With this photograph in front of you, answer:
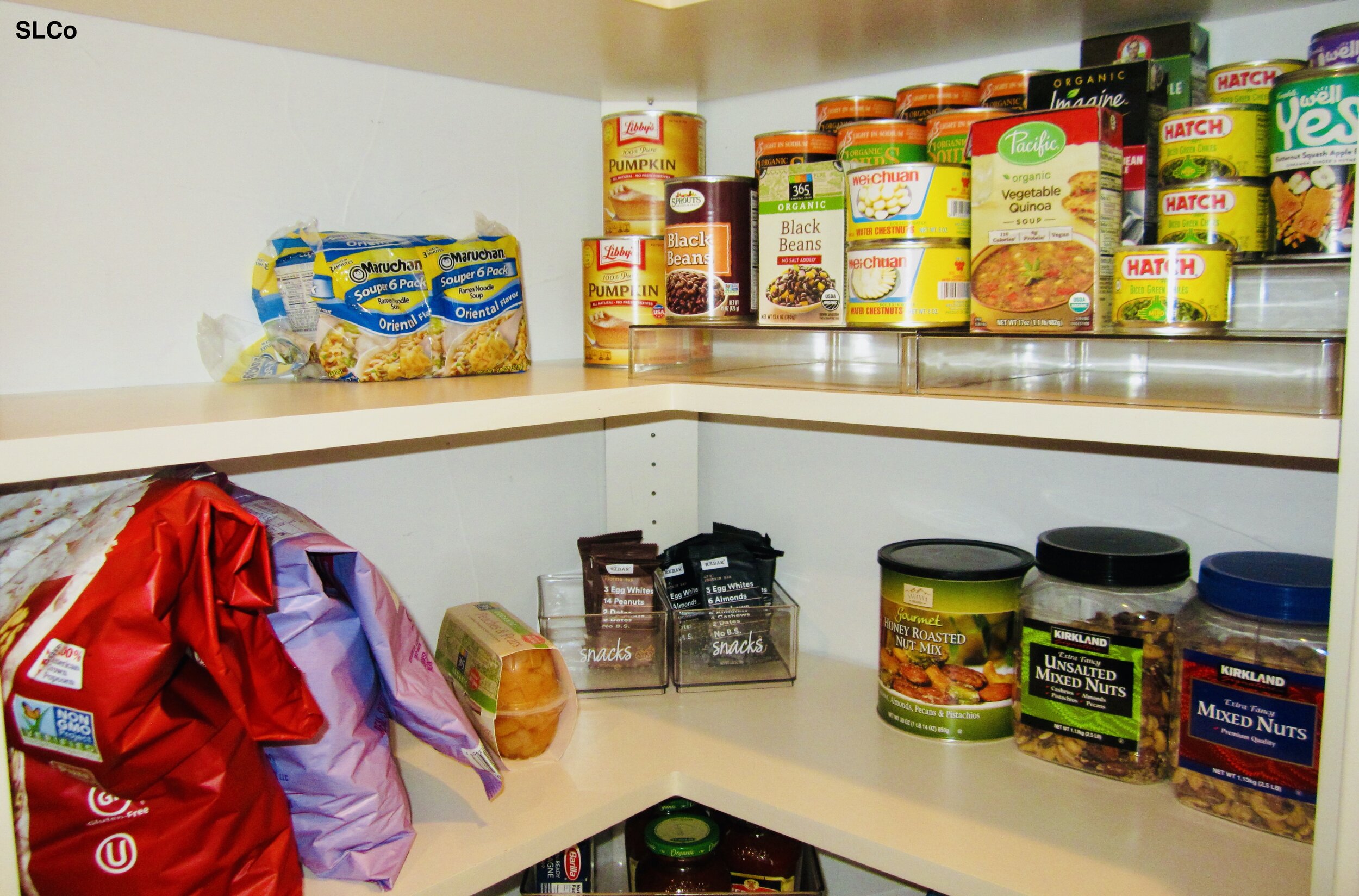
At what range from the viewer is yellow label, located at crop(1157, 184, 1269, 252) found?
77 centimetres

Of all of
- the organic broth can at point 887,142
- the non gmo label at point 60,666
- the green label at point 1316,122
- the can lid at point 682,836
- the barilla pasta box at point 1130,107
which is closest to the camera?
the non gmo label at point 60,666

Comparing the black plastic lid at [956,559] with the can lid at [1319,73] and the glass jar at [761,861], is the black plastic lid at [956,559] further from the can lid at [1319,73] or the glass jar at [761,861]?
the can lid at [1319,73]

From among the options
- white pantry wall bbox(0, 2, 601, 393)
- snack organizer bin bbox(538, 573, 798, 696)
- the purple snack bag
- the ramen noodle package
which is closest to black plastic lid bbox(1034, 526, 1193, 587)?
snack organizer bin bbox(538, 573, 798, 696)

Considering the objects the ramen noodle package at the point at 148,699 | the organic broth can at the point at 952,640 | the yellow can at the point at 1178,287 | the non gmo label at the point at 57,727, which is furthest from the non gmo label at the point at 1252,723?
the non gmo label at the point at 57,727

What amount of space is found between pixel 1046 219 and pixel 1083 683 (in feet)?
1.49

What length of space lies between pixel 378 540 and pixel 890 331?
0.67 metres

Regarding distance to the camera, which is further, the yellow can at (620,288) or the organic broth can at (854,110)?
the yellow can at (620,288)

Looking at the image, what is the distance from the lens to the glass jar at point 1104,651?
0.90m

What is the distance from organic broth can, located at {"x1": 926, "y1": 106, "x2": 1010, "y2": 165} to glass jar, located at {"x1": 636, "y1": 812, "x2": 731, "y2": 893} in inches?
31.6

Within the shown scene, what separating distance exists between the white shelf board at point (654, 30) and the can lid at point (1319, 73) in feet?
0.64

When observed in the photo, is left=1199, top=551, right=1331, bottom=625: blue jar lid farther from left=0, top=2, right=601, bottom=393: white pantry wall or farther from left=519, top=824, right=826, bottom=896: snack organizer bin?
left=0, top=2, right=601, bottom=393: white pantry wall

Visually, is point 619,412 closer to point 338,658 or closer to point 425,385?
point 425,385

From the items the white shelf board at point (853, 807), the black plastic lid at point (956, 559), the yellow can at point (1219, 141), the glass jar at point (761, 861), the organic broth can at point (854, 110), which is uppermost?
the organic broth can at point (854, 110)

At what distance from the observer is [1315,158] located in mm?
734
